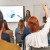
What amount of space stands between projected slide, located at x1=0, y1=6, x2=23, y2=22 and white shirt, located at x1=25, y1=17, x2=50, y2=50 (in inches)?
253

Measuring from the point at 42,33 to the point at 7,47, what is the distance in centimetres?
199

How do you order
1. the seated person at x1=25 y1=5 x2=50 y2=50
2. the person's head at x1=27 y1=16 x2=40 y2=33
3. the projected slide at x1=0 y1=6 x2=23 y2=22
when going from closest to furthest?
the seated person at x1=25 y1=5 x2=50 y2=50
the person's head at x1=27 y1=16 x2=40 y2=33
the projected slide at x1=0 y1=6 x2=23 y2=22

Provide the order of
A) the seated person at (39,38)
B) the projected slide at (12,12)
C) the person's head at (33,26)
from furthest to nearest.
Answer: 1. the projected slide at (12,12)
2. the person's head at (33,26)
3. the seated person at (39,38)

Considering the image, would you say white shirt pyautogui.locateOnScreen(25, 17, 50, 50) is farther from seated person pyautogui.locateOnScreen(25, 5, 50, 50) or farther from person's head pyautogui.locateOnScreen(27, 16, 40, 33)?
person's head pyautogui.locateOnScreen(27, 16, 40, 33)

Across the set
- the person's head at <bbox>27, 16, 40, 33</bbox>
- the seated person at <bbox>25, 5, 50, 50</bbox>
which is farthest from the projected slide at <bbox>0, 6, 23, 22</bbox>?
the seated person at <bbox>25, 5, 50, 50</bbox>

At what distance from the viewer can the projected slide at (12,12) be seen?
31.8 feet

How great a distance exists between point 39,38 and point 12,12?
6781 mm

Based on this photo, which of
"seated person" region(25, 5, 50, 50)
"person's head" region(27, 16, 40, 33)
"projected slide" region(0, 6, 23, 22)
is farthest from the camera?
"projected slide" region(0, 6, 23, 22)

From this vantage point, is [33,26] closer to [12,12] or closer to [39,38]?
[39,38]

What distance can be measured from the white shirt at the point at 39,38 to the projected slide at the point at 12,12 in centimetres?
644

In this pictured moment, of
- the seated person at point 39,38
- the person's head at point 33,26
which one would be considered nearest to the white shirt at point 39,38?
the seated person at point 39,38

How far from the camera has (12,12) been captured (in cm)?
984

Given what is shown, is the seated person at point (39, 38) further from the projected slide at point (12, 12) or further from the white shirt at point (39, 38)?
the projected slide at point (12, 12)

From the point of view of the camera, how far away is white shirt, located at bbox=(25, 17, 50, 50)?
313 centimetres
